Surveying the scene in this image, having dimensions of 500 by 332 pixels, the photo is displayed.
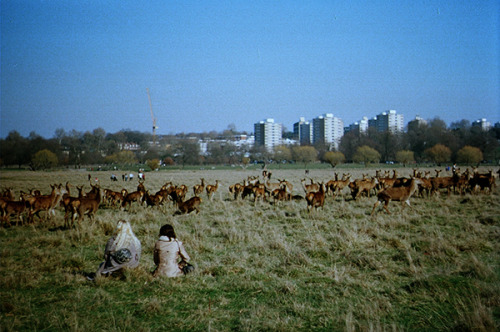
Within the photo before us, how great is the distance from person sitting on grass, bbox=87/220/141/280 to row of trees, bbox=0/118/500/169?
137 ft

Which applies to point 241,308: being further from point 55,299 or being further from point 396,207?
point 396,207

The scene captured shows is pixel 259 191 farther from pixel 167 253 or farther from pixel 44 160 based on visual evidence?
pixel 44 160

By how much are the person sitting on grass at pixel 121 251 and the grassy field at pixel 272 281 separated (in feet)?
0.79

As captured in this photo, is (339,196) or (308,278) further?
(339,196)

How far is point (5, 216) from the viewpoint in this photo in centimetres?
1396

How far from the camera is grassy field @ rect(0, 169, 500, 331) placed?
5656mm

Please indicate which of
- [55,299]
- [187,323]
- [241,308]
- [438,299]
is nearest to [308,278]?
[241,308]

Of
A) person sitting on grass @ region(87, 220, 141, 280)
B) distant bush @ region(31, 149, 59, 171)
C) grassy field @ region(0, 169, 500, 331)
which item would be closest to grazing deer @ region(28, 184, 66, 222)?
grassy field @ region(0, 169, 500, 331)

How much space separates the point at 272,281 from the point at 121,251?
329 cm

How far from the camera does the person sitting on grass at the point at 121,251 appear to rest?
7.32 metres

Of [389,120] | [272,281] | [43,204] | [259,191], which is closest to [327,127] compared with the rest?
[389,120]

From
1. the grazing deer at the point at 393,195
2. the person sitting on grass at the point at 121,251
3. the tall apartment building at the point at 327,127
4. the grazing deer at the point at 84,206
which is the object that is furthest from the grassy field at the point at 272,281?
the tall apartment building at the point at 327,127

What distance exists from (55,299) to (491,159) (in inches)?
3387

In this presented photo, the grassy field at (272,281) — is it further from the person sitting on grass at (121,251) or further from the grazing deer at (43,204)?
the grazing deer at (43,204)
